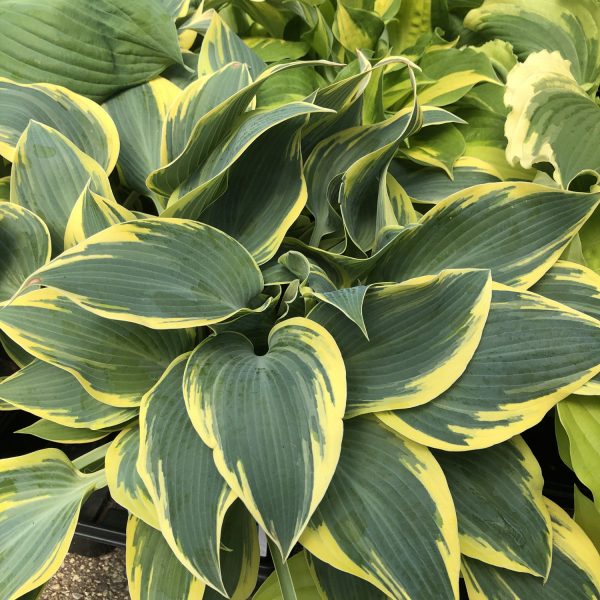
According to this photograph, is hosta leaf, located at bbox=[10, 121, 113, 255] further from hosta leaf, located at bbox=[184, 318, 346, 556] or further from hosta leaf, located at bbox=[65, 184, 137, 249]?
hosta leaf, located at bbox=[184, 318, 346, 556]

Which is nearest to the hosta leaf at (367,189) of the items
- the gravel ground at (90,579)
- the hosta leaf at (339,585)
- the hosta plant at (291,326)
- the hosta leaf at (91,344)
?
the hosta plant at (291,326)

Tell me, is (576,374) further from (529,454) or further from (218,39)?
(218,39)

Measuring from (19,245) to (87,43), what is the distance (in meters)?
0.28

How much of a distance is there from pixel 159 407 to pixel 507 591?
347 millimetres

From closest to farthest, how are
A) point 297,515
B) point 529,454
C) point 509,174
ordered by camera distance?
1. point 297,515
2. point 529,454
3. point 509,174

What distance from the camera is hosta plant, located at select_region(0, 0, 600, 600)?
0.45 metres

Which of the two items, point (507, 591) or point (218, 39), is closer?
point (507, 591)

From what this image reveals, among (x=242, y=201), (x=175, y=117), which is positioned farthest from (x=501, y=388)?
(x=175, y=117)

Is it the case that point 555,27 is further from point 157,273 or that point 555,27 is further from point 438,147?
point 157,273

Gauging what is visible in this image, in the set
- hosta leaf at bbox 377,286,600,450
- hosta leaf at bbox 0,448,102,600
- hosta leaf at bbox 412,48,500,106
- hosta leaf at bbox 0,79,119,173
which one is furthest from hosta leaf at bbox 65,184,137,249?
hosta leaf at bbox 412,48,500,106

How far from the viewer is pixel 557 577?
1.68 ft

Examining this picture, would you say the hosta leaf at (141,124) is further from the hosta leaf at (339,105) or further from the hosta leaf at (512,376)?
the hosta leaf at (512,376)

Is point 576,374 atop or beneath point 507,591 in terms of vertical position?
atop

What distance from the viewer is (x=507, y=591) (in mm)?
510
